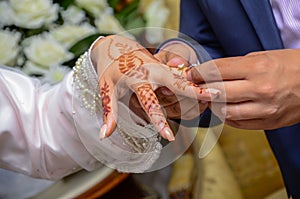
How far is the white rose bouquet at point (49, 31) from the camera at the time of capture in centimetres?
87

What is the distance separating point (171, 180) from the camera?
1220 mm

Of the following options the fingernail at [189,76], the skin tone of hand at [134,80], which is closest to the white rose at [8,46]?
the skin tone of hand at [134,80]

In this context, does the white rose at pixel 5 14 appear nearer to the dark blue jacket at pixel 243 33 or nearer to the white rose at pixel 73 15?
the white rose at pixel 73 15

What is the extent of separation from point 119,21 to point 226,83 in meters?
0.39

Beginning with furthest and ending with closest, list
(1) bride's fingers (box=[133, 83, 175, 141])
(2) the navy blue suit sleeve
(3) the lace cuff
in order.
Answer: (2) the navy blue suit sleeve < (3) the lace cuff < (1) bride's fingers (box=[133, 83, 175, 141])

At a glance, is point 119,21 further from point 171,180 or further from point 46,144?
point 171,180

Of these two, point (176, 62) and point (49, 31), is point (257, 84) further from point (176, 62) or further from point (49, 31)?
point (49, 31)

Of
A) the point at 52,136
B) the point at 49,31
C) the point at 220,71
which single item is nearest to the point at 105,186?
the point at 52,136

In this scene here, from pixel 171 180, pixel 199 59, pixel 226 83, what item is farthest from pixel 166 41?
pixel 171 180

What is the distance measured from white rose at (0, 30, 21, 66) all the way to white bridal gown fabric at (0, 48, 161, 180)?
0.07m

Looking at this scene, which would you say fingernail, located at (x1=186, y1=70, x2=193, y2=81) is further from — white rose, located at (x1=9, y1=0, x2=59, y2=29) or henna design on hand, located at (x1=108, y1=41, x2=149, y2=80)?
white rose, located at (x1=9, y1=0, x2=59, y2=29)

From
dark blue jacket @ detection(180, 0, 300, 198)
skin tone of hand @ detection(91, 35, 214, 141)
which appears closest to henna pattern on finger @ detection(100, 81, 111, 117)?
skin tone of hand @ detection(91, 35, 214, 141)

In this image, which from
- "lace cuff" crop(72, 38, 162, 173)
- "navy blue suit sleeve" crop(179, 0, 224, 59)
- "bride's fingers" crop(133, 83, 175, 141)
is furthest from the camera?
"navy blue suit sleeve" crop(179, 0, 224, 59)

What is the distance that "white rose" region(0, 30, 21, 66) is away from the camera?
0.86 metres
